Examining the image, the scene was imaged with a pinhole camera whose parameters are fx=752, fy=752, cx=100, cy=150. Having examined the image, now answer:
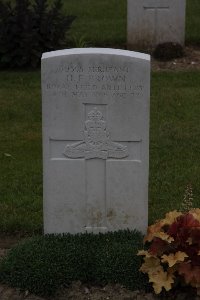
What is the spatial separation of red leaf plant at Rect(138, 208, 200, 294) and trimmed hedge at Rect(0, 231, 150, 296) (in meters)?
0.14

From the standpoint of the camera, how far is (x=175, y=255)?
475 cm

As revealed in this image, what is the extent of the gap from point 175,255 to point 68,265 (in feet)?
2.39

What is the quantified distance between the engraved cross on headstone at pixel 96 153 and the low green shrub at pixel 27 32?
234 inches

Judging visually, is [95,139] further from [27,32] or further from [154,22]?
[154,22]

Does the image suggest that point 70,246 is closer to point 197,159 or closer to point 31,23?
point 197,159

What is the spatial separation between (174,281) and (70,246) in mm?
775

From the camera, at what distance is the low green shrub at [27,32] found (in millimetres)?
10945

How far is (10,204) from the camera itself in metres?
6.30

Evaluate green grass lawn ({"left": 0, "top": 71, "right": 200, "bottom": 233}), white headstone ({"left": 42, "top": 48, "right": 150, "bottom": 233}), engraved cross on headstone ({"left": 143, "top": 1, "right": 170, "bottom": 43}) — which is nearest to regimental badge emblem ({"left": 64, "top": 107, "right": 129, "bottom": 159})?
white headstone ({"left": 42, "top": 48, "right": 150, "bottom": 233})

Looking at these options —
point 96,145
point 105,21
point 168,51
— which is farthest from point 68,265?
point 105,21

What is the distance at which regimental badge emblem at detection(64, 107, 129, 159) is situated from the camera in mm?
5059

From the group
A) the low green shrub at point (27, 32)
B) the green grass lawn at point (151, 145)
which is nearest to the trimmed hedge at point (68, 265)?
the green grass lawn at point (151, 145)

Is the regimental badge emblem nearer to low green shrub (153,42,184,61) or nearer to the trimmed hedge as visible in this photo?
the trimmed hedge

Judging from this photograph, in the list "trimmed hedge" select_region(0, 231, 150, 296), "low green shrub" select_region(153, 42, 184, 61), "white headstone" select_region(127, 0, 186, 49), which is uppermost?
"white headstone" select_region(127, 0, 186, 49)
